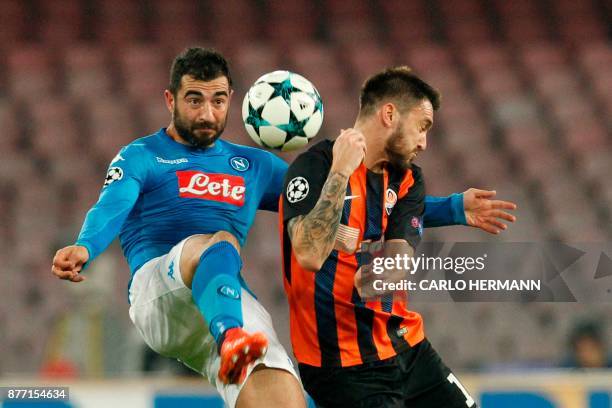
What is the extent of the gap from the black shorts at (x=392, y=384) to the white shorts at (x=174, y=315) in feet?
0.93

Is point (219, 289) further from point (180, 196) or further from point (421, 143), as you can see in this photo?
point (421, 143)

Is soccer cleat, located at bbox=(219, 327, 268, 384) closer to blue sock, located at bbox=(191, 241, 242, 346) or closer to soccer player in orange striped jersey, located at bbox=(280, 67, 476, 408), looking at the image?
blue sock, located at bbox=(191, 241, 242, 346)

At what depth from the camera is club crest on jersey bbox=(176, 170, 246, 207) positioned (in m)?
4.15

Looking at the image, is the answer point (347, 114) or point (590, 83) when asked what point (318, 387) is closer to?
point (347, 114)

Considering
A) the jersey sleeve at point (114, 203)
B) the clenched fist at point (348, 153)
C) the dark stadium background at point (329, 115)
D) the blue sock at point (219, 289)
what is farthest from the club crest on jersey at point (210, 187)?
the dark stadium background at point (329, 115)

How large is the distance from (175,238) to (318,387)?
928 millimetres

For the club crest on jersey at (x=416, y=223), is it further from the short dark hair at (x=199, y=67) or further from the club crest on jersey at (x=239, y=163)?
the short dark hair at (x=199, y=67)

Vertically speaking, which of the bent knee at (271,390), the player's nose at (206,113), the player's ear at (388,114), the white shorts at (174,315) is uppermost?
the player's ear at (388,114)

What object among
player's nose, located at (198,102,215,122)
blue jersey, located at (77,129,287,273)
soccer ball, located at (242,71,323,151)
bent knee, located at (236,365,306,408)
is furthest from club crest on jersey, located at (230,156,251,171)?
bent knee, located at (236,365,306,408)

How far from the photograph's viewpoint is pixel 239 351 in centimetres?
328

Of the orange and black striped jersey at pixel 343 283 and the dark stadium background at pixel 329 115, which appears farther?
the dark stadium background at pixel 329 115

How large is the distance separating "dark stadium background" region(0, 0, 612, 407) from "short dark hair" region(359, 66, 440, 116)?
11.0 feet

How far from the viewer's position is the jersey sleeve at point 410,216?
3725mm

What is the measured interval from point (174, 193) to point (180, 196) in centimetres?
3
